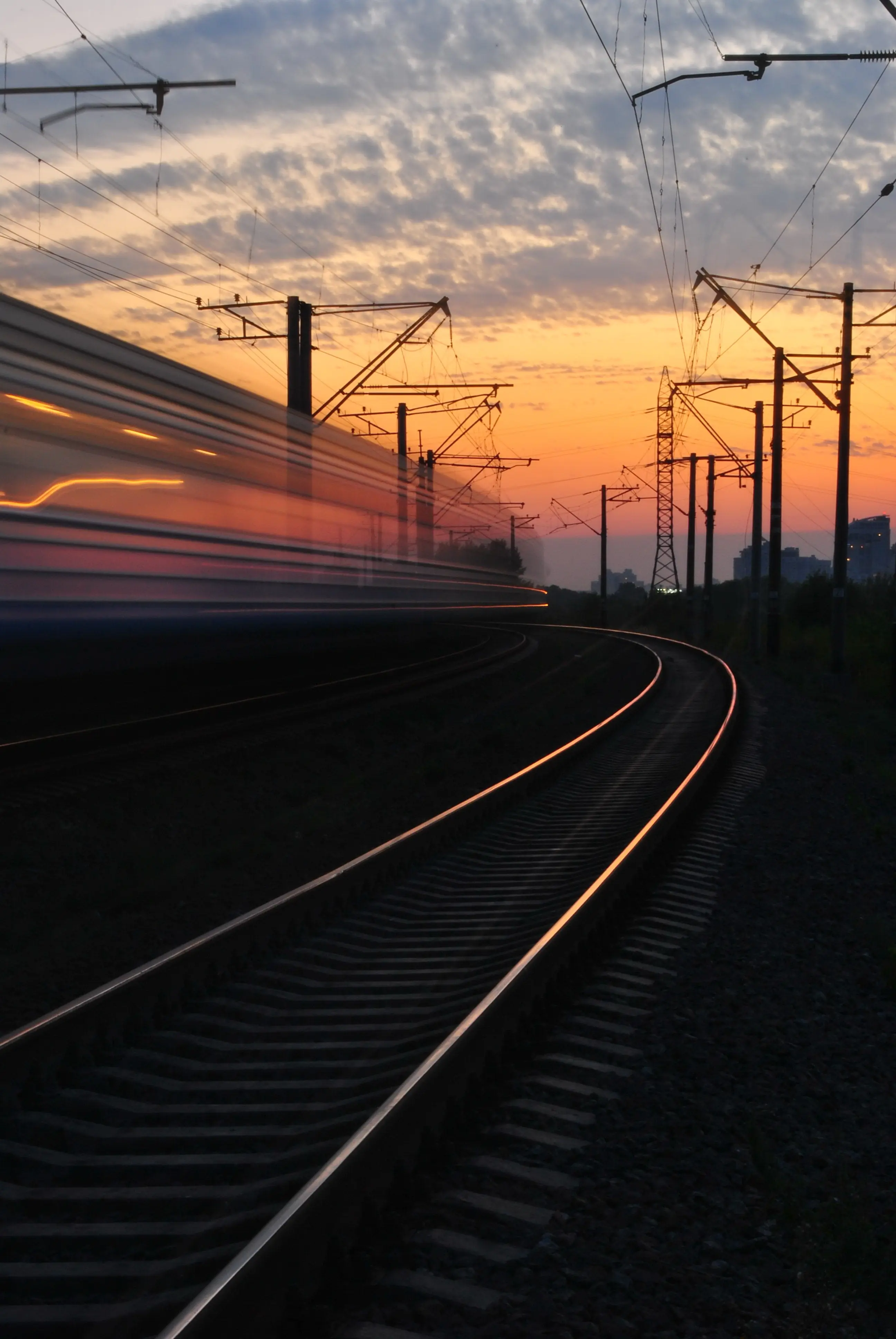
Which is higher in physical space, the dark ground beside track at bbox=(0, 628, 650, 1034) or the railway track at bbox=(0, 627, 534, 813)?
the railway track at bbox=(0, 627, 534, 813)

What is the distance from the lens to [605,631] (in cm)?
4662

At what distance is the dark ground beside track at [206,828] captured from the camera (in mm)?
6500

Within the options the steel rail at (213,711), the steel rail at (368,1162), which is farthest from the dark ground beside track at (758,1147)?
the steel rail at (213,711)

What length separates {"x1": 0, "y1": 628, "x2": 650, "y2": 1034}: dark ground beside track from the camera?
6.50 metres

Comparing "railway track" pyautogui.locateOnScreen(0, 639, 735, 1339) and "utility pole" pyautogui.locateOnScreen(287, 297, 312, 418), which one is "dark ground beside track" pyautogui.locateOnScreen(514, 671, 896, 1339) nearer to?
"railway track" pyautogui.locateOnScreen(0, 639, 735, 1339)

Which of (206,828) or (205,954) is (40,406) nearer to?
(206,828)

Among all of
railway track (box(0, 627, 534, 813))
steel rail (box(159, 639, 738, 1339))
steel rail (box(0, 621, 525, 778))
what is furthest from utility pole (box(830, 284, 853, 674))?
steel rail (box(159, 639, 738, 1339))

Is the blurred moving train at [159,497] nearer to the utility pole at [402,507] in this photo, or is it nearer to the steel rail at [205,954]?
the utility pole at [402,507]

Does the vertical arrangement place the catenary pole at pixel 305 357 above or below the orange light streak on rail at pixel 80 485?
above

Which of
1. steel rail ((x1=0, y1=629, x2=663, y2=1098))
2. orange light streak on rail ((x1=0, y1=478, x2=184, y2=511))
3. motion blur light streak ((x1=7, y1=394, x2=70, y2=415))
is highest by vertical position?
motion blur light streak ((x1=7, y1=394, x2=70, y2=415))

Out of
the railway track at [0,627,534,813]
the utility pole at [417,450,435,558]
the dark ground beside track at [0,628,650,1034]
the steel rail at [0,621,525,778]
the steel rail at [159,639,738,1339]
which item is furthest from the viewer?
the utility pole at [417,450,435,558]

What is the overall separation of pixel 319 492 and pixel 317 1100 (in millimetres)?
12213

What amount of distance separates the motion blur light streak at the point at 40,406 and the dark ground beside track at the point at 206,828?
9.78 feet

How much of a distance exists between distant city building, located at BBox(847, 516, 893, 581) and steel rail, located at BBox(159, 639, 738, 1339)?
49.4 meters
